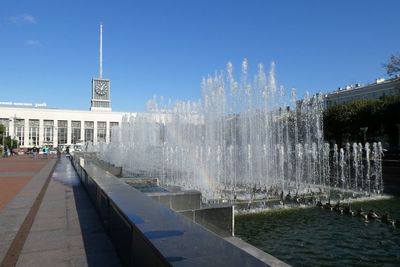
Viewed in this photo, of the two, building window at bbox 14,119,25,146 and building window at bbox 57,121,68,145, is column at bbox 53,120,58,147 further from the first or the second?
building window at bbox 14,119,25,146

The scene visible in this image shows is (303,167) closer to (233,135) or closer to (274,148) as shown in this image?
(274,148)

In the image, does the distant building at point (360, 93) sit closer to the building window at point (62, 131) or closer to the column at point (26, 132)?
the building window at point (62, 131)

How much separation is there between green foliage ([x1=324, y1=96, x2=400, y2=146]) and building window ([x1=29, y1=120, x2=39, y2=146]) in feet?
260

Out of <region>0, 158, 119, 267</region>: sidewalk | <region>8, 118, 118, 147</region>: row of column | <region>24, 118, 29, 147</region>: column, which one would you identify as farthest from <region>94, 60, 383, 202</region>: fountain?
<region>24, 118, 29, 147</region>: column

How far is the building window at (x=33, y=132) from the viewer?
9812 centimetres

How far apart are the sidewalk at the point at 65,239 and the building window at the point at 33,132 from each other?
98.6 metres

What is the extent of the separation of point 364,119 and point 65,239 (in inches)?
1513

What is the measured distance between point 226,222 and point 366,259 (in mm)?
2204

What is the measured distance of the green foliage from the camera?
120ft

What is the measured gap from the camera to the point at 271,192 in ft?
40.1

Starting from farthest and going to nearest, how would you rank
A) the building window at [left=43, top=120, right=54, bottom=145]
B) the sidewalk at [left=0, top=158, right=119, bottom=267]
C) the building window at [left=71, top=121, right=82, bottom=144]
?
the building window at [left=71, top=121, right=82, bottom=144]
the building window at [left=43, top=120, right=54, bottom=145]
the sidewalk at [left=0, top=158, right=119, bottom=267]

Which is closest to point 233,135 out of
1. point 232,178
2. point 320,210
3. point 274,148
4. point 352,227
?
point 274,148

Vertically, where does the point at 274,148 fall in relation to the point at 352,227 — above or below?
above

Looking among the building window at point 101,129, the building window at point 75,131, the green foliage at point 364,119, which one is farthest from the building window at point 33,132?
the green foliage at point 364,119
